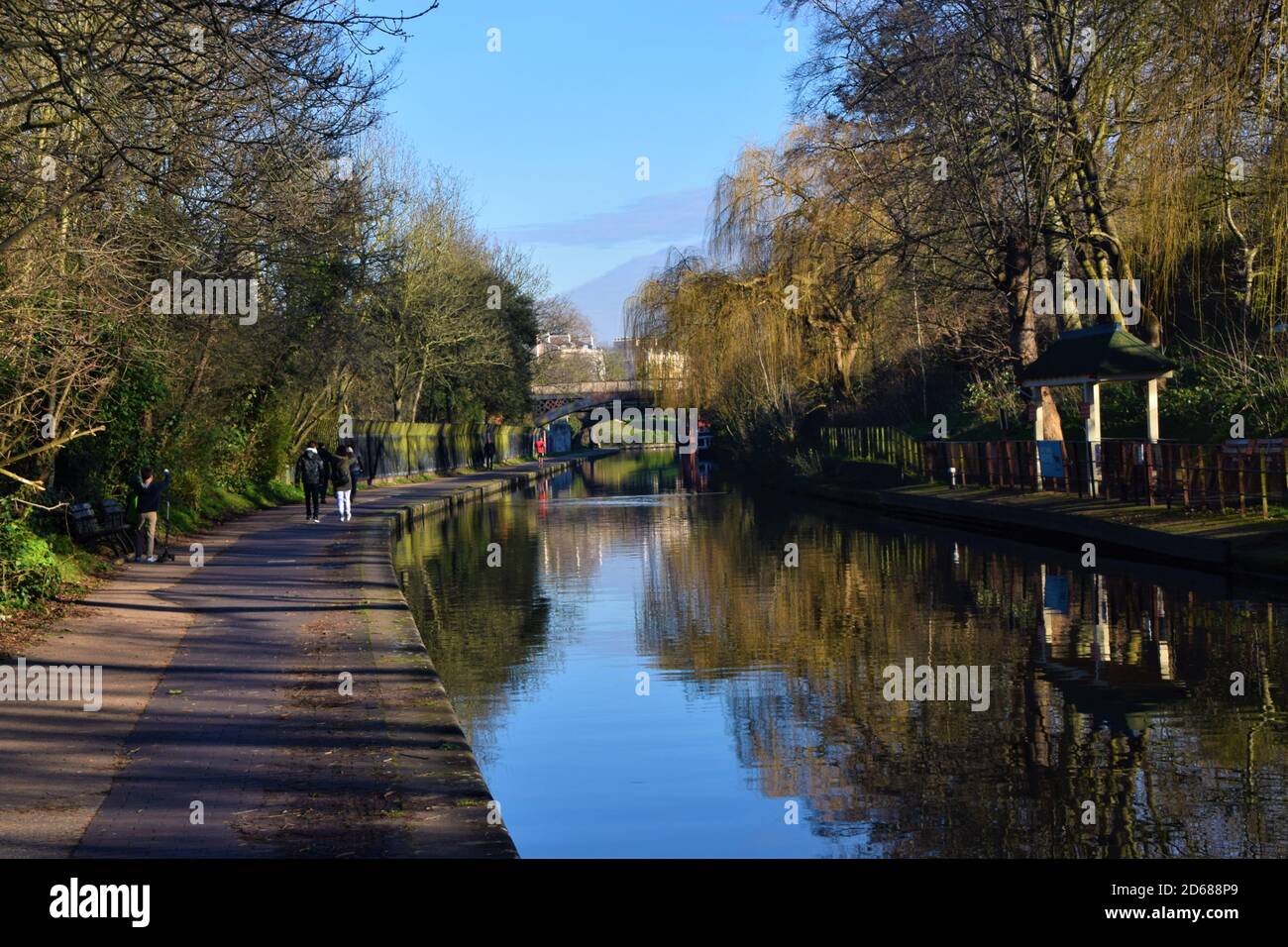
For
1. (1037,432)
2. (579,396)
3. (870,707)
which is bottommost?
(870,707)

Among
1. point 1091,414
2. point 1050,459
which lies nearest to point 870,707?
point 1091,414

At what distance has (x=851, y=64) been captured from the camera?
111 feet

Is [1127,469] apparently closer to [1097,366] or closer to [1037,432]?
[1097,366]

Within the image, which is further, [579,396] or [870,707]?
[579,396]

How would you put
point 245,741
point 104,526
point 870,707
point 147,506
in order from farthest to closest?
point 147,506, point 104,526, point 870,707, point 245,741

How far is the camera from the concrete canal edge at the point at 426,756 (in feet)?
24.4

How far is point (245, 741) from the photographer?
10070 mm

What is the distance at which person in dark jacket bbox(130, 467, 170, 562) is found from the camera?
23516mm

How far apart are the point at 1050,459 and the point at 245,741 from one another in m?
25.7

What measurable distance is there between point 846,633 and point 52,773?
334 inches

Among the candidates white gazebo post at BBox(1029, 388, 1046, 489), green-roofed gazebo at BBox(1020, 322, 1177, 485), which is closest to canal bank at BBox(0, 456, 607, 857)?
green-roofed gazebo at BBox(1020, 322, 1177, 485)

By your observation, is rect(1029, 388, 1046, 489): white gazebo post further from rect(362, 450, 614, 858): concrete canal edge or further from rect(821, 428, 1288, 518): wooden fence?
rect(362, 450, 614, 858): concrete canal edge

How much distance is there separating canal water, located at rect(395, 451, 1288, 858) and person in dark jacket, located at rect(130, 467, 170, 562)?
13.8 ft
